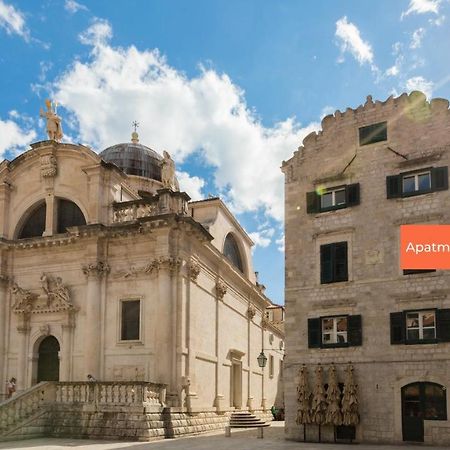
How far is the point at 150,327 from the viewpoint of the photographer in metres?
29.2

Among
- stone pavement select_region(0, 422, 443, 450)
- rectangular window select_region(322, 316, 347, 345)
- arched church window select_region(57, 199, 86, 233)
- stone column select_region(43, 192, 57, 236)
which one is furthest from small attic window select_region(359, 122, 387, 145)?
stone column select_region(43, 192, 57, 236)

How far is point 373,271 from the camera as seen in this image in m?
24.4

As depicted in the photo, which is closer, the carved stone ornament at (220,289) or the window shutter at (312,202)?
the window shutter at (312,202)

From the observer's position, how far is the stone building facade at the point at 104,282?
95.7 ft

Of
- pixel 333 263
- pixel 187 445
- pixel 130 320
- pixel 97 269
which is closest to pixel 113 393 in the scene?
pixel 130 320

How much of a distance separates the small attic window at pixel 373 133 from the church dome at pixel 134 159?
18.9 meters

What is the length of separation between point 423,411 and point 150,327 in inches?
496

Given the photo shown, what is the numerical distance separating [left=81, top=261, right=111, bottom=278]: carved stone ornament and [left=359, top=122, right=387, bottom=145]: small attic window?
43.8 feet

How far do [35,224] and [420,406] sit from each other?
2159 cm

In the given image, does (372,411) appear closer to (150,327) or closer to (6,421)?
(150,327)

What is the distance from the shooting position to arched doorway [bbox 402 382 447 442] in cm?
2198

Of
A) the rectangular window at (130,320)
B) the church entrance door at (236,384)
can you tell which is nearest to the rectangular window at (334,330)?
the rectangular window at (130,320)

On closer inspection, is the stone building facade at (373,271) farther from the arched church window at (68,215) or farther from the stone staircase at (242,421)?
the arched church window at (68,215)

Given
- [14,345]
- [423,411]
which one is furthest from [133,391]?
[423,411]
